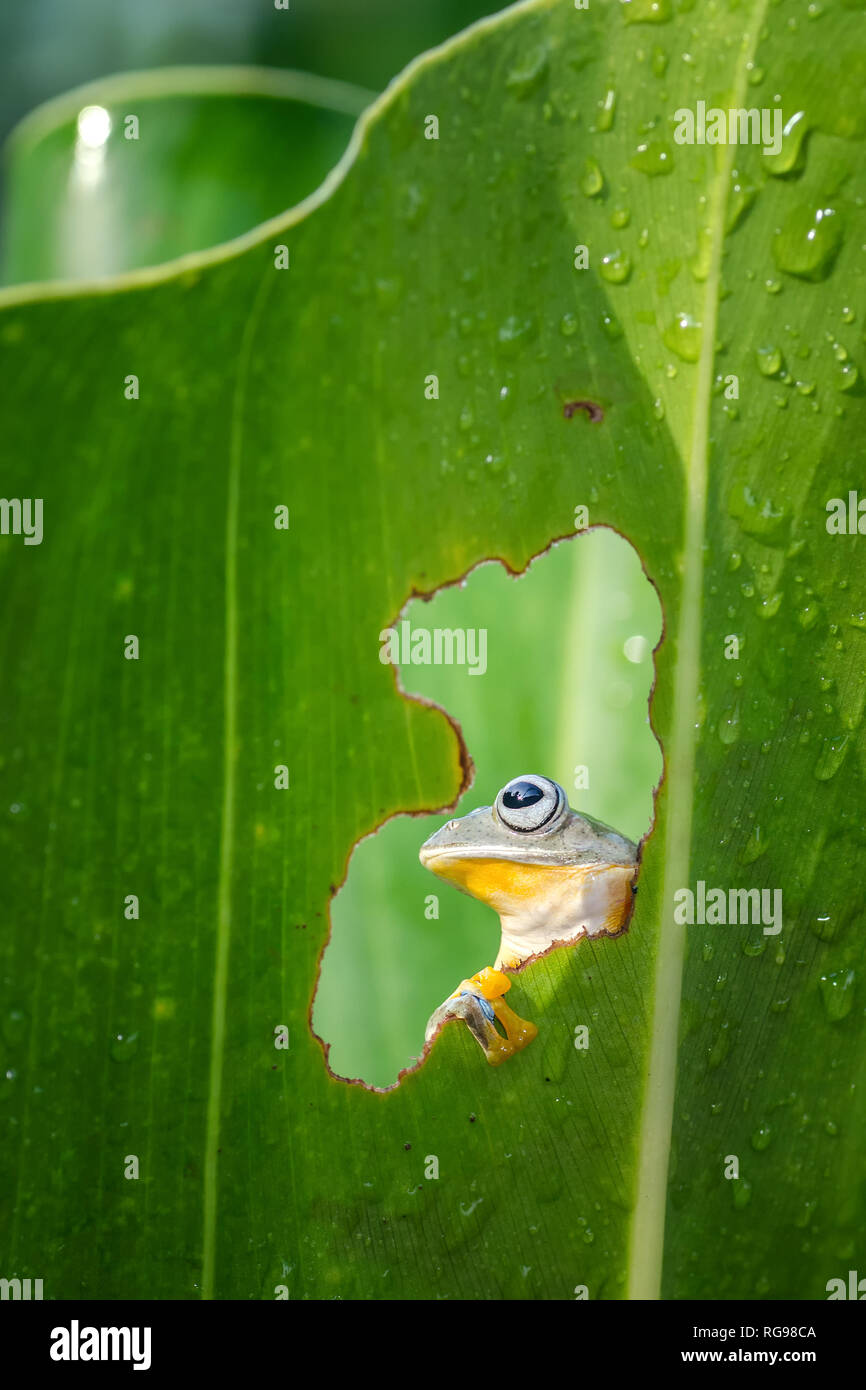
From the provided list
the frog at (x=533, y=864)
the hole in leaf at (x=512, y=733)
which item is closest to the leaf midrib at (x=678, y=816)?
the frog at (x=533, y=864)

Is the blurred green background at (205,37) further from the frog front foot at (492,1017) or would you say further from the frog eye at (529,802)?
the frog front foot at (492,1017)

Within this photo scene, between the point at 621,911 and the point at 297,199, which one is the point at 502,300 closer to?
A: the point at 621,911

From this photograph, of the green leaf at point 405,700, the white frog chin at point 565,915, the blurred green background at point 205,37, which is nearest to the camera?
the green leaf at point 405,700

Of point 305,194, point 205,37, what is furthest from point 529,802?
point 205,37

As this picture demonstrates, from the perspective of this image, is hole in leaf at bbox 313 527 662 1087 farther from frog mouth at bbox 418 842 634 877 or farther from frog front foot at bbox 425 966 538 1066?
frog front foot at bbox 425 966 538 1066

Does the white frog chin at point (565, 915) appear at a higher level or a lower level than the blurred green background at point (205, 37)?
lower

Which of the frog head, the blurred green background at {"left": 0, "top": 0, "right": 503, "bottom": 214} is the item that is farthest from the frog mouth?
the blurred green background at {"left": 0, "top": 0, "right": 503, "bottom": 214}

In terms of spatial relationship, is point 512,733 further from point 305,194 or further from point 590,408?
point 305,194
